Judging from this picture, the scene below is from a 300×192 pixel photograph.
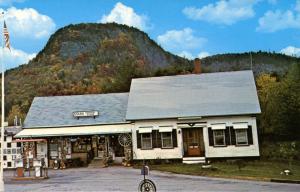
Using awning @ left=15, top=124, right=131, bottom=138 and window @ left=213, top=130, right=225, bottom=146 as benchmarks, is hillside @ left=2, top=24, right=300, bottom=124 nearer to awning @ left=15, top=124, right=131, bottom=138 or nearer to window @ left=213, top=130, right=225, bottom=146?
awning @ left=15, top=124, right=131, bottom=138

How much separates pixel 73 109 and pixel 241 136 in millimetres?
14228

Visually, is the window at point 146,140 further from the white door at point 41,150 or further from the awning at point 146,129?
the white door at point 41,150

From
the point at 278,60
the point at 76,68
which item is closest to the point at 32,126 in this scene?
the point at 76,68

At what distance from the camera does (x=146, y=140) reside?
31.1 metres

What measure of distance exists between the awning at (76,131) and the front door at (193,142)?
433 cm

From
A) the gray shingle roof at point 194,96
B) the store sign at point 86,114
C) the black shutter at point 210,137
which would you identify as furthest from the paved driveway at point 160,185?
the store sign at point 86,114

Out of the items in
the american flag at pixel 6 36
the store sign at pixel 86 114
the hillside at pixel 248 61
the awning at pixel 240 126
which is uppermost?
the hillside at pixel 248 61

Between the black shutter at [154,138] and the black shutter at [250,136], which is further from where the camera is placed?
the black shutter at [154,138]

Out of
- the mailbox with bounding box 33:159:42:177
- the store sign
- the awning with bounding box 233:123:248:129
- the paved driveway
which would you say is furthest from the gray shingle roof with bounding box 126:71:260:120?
the paved driveway

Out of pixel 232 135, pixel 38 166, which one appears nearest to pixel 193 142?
pixel 232 135

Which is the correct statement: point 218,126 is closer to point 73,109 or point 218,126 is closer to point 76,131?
point 76,131

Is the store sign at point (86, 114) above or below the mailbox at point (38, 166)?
above

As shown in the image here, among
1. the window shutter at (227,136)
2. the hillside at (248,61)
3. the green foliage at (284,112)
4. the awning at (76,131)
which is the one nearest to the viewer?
the window shutter at (227,136)

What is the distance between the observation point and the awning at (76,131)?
31.2 metres
